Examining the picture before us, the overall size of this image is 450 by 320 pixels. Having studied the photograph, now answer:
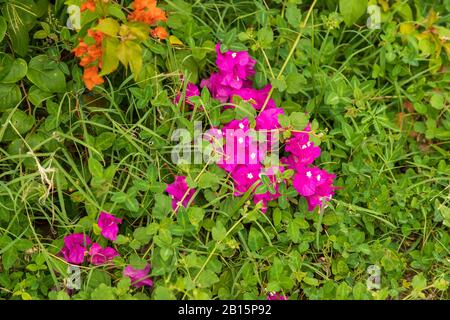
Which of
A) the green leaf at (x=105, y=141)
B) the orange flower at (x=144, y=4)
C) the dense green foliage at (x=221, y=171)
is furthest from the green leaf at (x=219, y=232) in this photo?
the orange flower at (x=144, y=4)

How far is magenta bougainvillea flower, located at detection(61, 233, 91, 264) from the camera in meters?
2.03

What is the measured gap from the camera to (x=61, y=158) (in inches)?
86.4

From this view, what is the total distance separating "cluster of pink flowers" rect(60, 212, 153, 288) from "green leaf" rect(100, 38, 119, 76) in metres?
0.44

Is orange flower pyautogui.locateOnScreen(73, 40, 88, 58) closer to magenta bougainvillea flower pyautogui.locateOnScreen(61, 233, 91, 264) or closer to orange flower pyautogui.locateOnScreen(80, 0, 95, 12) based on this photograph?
orange flower pyautogui.locateOnScreen(80, 0, 95, 12)

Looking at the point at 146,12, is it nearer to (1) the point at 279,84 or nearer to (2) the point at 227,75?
(2) the point at 227,75

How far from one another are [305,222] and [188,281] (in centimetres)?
48

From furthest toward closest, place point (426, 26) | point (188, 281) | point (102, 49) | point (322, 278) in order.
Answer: point (426, 26) < point (322, 278) < point (102, 49) < point (188, 281)

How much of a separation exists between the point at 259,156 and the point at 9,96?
2.70 ft

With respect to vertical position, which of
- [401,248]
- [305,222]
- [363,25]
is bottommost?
[401,248]

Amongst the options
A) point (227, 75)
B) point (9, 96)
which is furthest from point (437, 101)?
point (9, 96)

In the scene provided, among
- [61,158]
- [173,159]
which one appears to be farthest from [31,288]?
[173,159]

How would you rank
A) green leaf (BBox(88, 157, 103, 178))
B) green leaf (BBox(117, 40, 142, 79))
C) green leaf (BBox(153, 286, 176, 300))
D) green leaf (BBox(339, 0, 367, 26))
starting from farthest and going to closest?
green leaf (BBox(339, 0, 367, 26))
green leaf (BBox(88, 157, 103, 178))
green leaf (BBox(117, 40, 142, 79))
green leaf (BBox(153, 286, 176, 300))

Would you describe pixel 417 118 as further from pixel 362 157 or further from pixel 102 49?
pixel 102 49

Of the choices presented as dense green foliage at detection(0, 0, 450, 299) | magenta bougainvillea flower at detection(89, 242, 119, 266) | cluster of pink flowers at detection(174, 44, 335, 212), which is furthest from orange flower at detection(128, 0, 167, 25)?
magenta bougainvillea flower at detection(89, 242, 119, 266)
